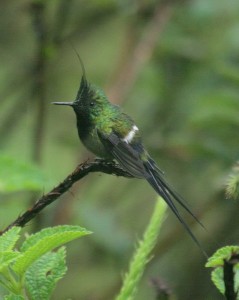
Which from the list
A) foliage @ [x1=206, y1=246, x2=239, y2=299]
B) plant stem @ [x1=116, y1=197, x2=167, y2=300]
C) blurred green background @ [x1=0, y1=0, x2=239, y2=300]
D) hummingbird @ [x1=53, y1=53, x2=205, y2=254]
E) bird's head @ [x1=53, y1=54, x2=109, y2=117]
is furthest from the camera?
blurred green background @ [x1=0, y1=0, x2=239, y2=300]

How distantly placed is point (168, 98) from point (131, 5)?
472 millimetres

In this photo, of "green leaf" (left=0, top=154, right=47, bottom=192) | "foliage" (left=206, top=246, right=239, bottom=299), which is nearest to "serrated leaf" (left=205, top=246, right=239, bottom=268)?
"foliage" (left=206, top=246, right=239, bottom=299)

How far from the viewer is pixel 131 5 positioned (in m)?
3.54

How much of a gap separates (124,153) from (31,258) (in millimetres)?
1031

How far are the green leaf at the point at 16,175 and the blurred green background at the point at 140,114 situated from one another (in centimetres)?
51

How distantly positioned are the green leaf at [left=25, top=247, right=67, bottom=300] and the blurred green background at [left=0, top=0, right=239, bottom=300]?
62.4 inches

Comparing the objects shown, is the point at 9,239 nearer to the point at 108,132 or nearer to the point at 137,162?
the point at 137,162

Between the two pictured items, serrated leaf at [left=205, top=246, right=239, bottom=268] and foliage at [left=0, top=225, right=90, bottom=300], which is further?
foliage at [left=0, top=225, right=90, bottom=300]

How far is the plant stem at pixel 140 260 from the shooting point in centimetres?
118

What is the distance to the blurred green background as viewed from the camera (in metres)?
3.03

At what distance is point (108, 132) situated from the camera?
228 cm

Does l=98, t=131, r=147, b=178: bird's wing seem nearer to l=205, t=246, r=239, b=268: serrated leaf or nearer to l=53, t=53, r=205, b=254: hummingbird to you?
l=53, t=53, r=205, b=254: hummingbird

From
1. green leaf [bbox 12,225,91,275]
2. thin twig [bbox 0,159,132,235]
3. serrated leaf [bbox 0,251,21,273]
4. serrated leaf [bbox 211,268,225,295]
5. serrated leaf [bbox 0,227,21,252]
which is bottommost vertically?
serrated leaf [bbox 211,268,225,295]

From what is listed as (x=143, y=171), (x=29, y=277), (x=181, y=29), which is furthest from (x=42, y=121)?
(x=29, y=277)
